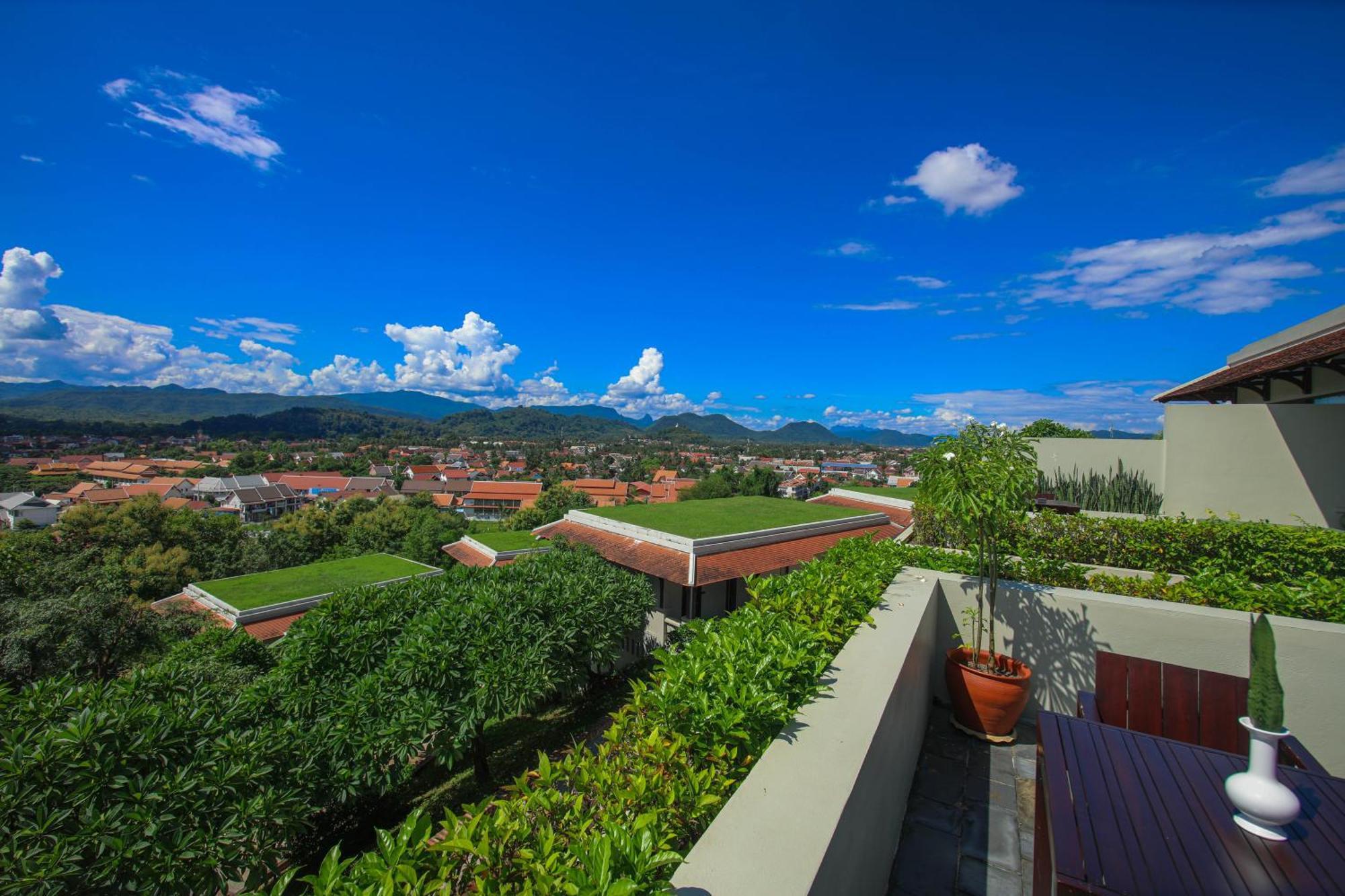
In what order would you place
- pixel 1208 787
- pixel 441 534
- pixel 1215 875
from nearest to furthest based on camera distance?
pixel 1215 875 → pixel 1208 787 → pixel 441 534

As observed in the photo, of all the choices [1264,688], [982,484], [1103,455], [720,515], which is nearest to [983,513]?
[982,484]

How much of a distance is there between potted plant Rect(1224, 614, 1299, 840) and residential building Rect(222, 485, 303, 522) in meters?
68.9

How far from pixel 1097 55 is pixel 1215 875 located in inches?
437

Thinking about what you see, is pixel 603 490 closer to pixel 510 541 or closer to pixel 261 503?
pixel 261 503

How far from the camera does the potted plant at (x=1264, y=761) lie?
154 centimetres

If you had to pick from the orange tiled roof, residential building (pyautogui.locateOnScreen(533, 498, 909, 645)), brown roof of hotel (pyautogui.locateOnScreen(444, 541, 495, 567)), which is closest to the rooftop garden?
brown roof of hotel (pyautogui.locateOnScreen(444, 541, 495, 567))

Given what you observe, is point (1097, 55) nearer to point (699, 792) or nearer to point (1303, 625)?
point (1303, 625)

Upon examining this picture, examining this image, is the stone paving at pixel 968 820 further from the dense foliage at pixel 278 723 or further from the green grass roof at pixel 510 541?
the green grass roof at pixel 510 541

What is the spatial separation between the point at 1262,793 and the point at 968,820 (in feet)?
4.90

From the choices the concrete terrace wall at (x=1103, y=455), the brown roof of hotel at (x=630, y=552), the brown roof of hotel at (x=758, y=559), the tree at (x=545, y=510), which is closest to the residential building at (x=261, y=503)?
the tree at (x=545, y=510)

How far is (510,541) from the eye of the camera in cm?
1742

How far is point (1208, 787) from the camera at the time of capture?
1.82 m

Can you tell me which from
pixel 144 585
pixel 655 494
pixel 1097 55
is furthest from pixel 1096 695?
pixel 655 494

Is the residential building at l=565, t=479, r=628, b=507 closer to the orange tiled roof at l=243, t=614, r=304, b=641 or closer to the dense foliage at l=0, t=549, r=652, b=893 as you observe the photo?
the orange tiled roof at l=243, t=614, r=304, b=641
